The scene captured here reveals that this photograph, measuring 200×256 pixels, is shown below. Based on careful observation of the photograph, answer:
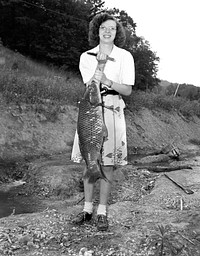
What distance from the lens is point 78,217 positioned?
448cm

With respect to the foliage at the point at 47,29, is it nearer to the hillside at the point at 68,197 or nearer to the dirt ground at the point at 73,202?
the hillside at the point at 68,197

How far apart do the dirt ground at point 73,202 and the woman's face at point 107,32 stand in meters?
2.38

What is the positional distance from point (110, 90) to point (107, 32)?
748mm

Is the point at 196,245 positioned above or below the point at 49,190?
above

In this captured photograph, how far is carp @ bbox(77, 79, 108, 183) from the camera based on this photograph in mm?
Result: 3988

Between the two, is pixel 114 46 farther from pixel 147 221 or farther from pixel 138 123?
pixel 138 123

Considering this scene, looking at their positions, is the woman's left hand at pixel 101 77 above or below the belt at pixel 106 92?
above

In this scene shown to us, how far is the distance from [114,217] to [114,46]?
236cm

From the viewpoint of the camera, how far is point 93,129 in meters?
4.00

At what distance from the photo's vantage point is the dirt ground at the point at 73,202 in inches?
153

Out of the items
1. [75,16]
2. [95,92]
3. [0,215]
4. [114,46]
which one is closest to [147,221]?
[95,92]

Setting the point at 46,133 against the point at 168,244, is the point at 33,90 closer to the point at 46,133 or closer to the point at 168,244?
the point at 46,133

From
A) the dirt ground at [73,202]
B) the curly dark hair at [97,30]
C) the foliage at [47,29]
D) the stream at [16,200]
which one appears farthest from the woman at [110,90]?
the foliage at [47,29]

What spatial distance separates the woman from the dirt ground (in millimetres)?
396
